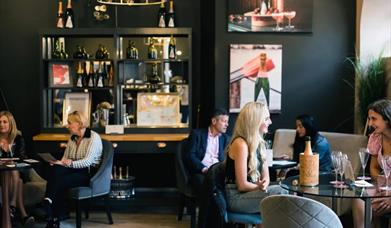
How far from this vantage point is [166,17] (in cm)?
744

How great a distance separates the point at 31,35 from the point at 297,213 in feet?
17.4

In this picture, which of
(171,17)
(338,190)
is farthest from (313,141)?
(171,17)

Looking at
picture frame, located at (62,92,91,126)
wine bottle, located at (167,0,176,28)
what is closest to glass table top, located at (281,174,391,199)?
wine bottle, located at (167,0,176,28)

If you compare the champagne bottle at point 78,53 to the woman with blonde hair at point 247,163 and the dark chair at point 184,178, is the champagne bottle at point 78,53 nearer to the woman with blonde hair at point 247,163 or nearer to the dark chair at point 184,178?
the dark chair at point 184,178

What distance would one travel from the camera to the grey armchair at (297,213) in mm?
3168

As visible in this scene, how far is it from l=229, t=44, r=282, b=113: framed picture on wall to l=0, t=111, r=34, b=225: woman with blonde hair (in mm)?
2425

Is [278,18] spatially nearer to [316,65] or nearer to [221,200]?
[316,65]

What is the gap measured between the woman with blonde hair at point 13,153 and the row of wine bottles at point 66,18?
1548mm

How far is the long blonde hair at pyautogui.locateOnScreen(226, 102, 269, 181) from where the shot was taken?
4.19 meters

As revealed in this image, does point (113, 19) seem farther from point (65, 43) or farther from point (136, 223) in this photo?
point (136, 223)

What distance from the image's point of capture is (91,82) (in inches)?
289

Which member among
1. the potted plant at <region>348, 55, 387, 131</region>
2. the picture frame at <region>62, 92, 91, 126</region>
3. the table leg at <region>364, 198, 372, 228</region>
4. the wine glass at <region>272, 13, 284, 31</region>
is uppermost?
the wine glass at <region>272, 13, 284, 31</region>

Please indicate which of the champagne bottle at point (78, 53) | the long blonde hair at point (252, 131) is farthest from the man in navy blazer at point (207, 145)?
the champagne bottle at point (78, 53)

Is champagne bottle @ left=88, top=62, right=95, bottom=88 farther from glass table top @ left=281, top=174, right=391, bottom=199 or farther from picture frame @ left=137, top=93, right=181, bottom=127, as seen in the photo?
glass table top @ left=281, top=174, right=391, bottom=199
